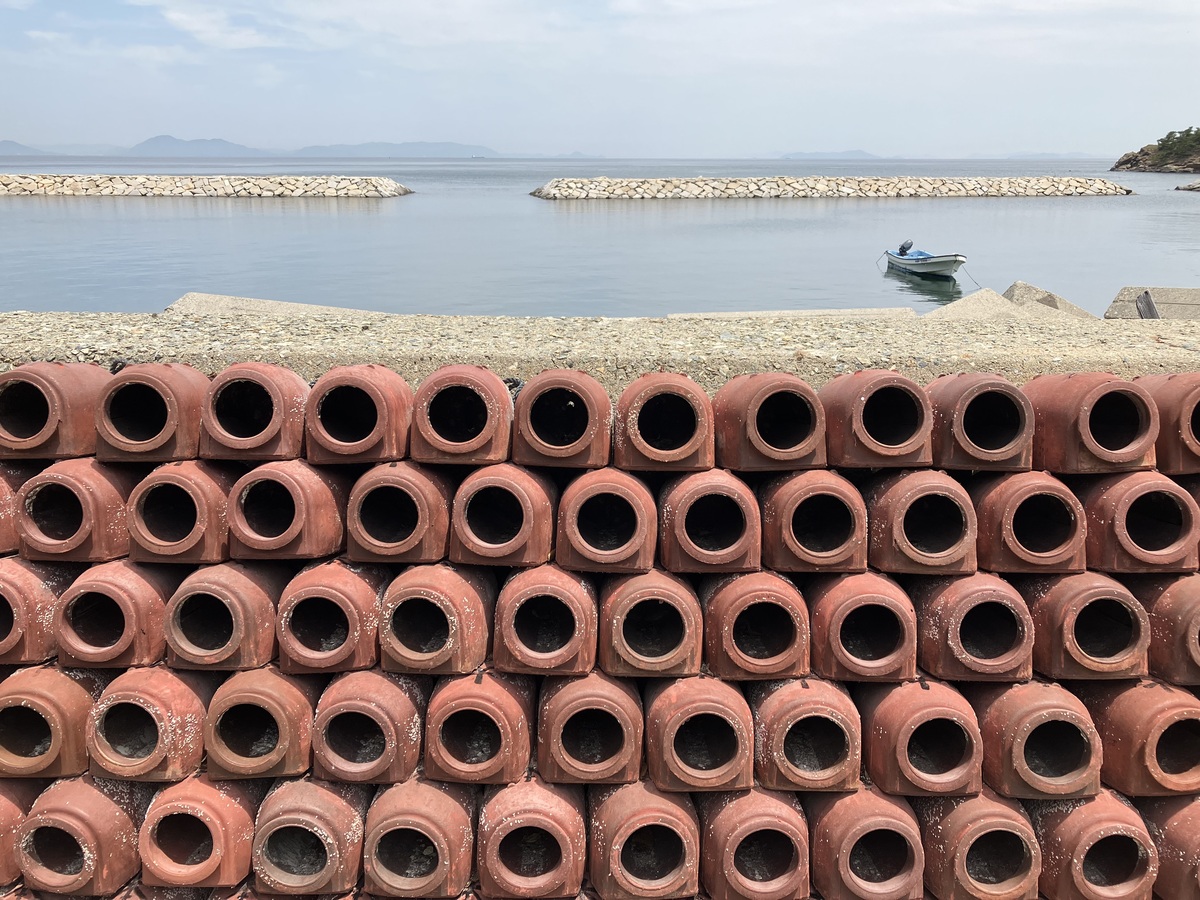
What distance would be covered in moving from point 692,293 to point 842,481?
61.1ft

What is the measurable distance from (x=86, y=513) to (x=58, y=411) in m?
0.53

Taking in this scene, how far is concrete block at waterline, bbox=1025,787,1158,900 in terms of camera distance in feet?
11.0

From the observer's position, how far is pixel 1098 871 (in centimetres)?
356

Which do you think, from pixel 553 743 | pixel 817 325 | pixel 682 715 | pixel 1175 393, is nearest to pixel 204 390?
pixel 553 743

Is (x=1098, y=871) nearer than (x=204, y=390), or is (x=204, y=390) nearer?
(x=1098, y=871)

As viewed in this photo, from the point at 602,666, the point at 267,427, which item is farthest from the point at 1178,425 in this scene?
the point at 267,427

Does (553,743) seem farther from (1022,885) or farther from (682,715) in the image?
(1022,885)

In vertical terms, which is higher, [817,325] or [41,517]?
[817,325]

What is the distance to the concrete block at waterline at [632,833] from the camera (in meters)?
3.39

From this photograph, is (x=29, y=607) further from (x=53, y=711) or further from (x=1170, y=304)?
(x=1170, y=304)

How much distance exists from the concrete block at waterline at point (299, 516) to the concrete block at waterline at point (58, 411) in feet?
2.94

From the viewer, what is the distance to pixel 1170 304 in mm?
12180

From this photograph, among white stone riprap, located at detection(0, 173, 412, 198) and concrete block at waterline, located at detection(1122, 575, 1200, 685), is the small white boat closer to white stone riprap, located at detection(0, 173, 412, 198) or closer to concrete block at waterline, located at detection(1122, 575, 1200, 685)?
concrete block at waterline, located at detection(1122, 575, 1200, 685)

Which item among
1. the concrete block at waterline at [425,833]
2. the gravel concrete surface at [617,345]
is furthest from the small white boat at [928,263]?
the concrete block at waterline at [425,833]
